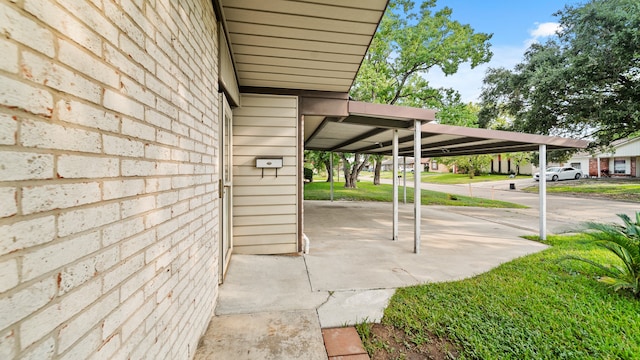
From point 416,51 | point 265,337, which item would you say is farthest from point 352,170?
point 265,337

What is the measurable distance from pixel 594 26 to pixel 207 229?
16.5m

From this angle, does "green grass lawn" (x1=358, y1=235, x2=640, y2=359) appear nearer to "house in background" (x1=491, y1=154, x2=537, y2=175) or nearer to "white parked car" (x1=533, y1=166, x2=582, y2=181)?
"white parked car" (x1=533, y1=166, x2=582, y2=181)

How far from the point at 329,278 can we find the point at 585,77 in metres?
14.4

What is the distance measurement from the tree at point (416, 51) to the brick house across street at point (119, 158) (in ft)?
34.5

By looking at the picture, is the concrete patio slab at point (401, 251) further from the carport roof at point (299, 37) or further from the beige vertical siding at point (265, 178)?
the carport roof at point (299, 37)

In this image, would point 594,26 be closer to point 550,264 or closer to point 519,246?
point 519,246

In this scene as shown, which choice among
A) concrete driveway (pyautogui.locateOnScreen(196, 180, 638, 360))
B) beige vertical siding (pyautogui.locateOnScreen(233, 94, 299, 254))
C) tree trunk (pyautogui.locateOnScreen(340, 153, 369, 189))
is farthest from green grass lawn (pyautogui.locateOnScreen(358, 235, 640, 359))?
tree trunk (pyautogui.locateOnScreen(340, 153, 369, 189))

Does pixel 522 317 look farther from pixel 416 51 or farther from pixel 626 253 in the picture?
pixel 416 51

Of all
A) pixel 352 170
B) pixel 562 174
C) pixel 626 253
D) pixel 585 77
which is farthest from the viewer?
pixel 562 174

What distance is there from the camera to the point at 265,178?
412 centimetres

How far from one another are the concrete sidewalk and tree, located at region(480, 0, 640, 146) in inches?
366

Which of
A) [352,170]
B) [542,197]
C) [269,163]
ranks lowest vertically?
[542,197]

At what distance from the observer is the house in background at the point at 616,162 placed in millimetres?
21578

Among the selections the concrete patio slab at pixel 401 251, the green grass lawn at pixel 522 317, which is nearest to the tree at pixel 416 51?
the concrete patio slab at pixel 401 251
